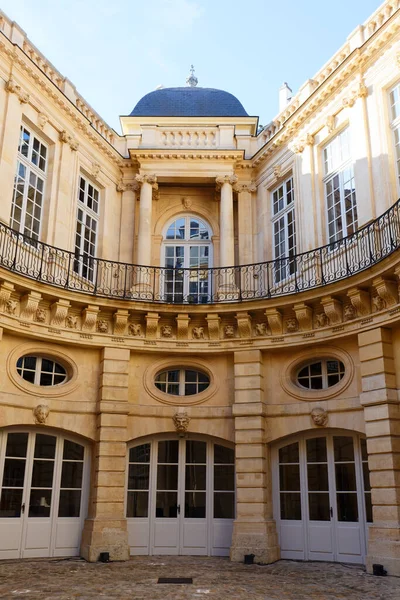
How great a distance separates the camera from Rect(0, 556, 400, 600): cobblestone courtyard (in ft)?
22.7

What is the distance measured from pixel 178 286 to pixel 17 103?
16.3ft

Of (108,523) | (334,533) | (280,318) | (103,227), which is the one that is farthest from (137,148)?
(334,533)

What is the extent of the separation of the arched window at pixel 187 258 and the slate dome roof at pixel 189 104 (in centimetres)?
324

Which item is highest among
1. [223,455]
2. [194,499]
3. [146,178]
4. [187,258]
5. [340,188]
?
[146,178]

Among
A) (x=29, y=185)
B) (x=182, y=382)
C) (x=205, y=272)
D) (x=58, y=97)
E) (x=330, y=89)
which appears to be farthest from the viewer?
(x=205, y=272)

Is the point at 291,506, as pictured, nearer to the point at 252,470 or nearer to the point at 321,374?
the point at 252,470

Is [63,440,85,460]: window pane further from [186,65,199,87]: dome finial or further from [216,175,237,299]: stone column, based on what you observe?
[186,65,199,87]: dome finial

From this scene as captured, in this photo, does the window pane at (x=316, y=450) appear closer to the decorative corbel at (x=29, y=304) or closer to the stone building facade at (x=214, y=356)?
the stone building facade at (x=214, y=356)

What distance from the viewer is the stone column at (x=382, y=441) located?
8.16 m

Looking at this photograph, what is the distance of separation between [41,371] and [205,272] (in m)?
4.42

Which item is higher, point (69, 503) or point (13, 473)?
point (13, 473)

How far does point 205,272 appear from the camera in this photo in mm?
12820

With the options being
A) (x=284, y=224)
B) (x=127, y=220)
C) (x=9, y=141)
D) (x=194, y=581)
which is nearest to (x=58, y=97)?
(x=9, y=141)

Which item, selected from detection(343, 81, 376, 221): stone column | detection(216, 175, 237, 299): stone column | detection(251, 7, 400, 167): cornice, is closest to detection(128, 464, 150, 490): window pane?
detection(216, 175, 237, 299): stone column
